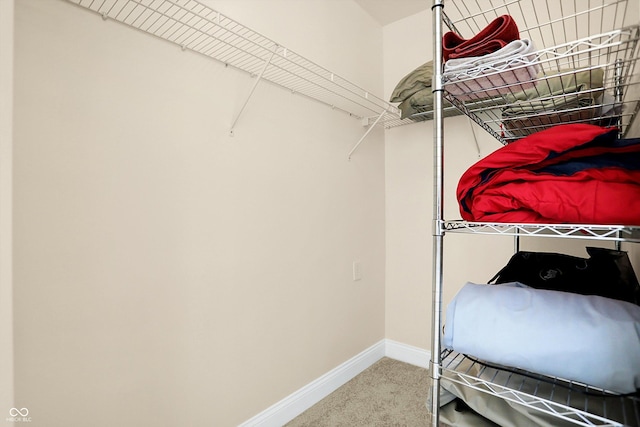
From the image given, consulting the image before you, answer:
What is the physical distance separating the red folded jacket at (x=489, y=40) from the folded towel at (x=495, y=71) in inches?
0.8

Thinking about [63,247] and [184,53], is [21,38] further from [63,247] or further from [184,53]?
[63,247]

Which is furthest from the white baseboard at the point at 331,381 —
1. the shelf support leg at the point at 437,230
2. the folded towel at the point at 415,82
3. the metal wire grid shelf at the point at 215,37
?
the folded towel at the point at 415,82

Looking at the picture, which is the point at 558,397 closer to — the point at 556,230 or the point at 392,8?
the point at 556,230

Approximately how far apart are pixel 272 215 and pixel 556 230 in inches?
46.1

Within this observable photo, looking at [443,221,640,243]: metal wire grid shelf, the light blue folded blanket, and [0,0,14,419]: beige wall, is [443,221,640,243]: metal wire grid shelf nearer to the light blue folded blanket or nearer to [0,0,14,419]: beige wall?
the light blue folded blanket

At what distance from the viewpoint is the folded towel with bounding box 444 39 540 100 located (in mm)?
799

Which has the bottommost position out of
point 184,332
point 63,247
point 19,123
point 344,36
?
point 184,332

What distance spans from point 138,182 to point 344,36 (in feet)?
5.14

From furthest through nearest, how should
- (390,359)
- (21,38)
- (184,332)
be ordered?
(390,359) → (184,332) → (21,38)

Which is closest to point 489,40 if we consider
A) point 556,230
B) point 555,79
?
point 556,230

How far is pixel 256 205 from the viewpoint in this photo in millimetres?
Result: 1576

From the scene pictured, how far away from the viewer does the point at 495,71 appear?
843 millimetres

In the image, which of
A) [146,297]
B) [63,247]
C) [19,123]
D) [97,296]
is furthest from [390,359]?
[19,123]

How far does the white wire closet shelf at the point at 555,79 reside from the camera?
2.59 ft
